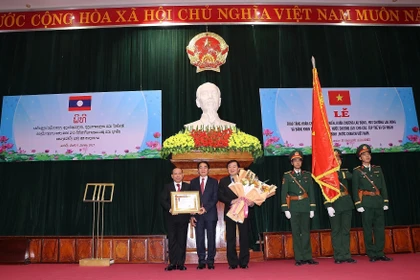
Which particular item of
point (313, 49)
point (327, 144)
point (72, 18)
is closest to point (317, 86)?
point (327, 144)

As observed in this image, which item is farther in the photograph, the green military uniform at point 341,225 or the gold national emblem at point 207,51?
the gold national emblem at point 207,51

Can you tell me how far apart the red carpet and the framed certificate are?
70 cm

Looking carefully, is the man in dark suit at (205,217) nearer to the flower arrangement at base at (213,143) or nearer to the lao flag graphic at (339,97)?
the flower arrangement at base at (213,143)

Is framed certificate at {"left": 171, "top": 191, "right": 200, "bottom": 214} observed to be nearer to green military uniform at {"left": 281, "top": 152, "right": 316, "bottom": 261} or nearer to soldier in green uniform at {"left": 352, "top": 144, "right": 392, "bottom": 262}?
green military uniform at {"left": 281, "top": 152, "right": 316, "bottom": 261}

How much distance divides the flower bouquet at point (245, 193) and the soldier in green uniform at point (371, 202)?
4.45ft

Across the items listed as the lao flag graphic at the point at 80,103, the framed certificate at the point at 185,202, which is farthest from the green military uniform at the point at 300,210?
the lao flag graphic at the point at 80,103

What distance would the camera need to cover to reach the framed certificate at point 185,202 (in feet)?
14.1

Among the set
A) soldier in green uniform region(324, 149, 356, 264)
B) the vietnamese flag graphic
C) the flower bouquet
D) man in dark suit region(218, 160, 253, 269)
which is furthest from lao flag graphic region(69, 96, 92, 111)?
soldier in green uniform region(324, 149, 356, 264)

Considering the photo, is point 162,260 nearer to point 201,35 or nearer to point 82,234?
point 82,234

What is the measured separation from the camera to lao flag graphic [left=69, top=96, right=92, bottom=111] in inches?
252

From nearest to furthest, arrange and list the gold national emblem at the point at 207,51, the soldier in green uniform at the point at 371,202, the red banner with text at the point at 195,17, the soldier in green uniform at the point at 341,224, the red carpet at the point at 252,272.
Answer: the red carpet at the point at 252,272 < the soldier in green uniform at the point at 341,224 < the soldier in green uniform at the point at 371,202 < the gold national emblem at the point at 207,51 < the red banner with text at the point at 195,17

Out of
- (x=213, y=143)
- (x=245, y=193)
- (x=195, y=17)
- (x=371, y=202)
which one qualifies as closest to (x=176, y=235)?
(x=245, y=193)

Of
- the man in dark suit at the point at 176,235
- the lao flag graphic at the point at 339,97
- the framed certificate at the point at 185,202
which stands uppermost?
the lao flag graphic at the point at 339,97

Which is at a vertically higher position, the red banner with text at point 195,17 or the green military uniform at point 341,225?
the red banner with text at point 195,17
